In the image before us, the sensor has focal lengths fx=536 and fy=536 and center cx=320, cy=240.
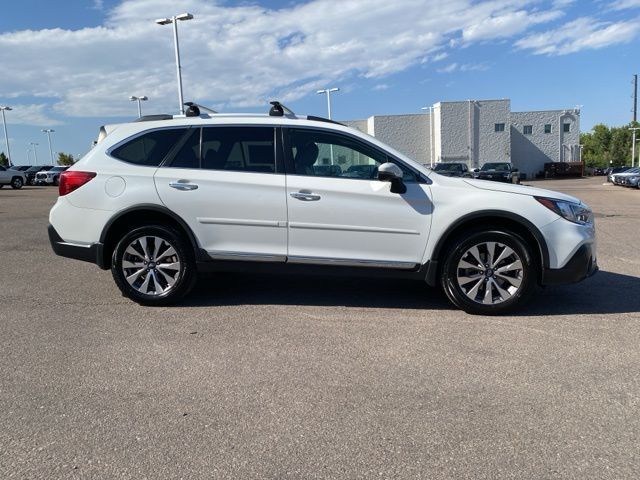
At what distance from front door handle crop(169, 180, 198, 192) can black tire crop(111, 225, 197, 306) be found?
1.42 feet

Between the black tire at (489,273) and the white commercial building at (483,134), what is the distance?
52.9 m

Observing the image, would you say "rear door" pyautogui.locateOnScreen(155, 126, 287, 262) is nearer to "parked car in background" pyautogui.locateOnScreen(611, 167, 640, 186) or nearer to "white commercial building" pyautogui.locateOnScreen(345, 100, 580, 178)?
"parked car in background" pyautogui.locateOnScreen(611, 167, 640, 186)

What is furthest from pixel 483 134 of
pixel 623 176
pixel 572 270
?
pixel 572 270

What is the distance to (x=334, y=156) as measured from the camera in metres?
5.36

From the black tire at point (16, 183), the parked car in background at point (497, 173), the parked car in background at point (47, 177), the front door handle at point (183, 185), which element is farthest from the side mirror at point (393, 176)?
the parked car in background at point (47, 177)

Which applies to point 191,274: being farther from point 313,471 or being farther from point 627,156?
point 627,156

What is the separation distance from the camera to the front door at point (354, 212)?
5168 mm

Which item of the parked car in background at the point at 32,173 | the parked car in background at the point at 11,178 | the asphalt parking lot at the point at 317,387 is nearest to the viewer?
the asphalt parking lot at the point at 317,387

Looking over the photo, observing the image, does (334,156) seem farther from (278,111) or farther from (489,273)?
(489,273)

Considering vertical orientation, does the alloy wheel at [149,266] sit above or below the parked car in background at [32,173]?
below

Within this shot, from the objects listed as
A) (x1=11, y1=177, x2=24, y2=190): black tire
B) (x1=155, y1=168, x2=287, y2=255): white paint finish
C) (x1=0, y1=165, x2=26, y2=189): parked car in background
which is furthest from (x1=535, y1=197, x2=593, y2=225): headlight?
(x1=11, y1=177, x2=24, y2=190): black tire

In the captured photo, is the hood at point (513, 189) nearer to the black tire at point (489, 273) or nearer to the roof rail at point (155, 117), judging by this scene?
the black tire at point (489, 273)

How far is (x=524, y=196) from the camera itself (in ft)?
16.8

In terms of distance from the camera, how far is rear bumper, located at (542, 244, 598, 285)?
5078 millimetres
